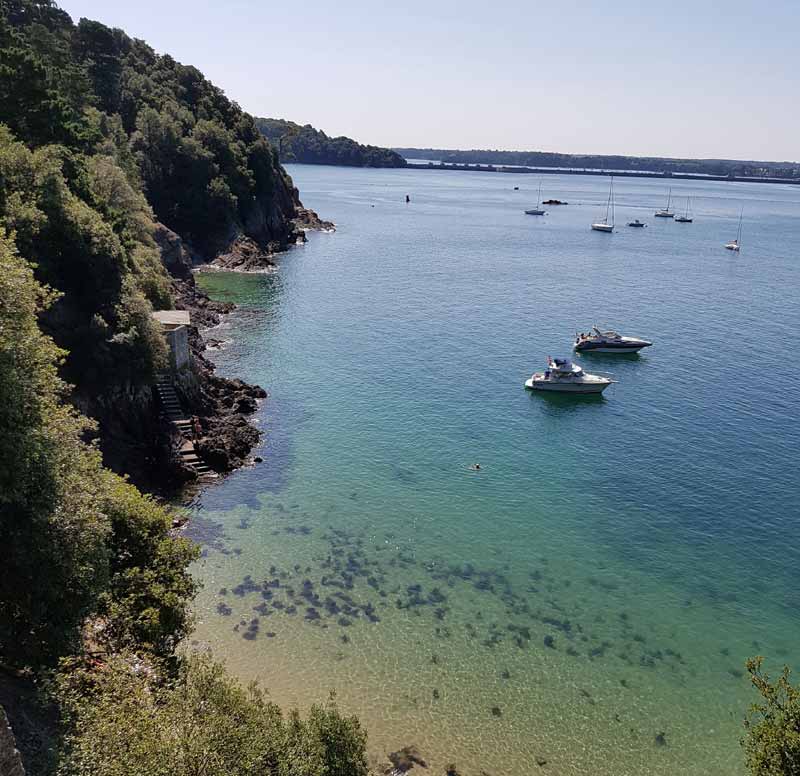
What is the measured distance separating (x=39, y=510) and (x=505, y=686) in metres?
20.2

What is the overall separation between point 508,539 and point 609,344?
41.6 m

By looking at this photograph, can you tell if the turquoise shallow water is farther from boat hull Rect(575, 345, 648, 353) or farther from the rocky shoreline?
the rocky shoreline

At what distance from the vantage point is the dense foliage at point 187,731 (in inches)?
591

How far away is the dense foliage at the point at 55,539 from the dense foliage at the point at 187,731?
189cm

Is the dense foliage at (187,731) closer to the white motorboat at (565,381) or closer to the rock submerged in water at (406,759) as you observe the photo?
the rock submerged in water at (406,759)

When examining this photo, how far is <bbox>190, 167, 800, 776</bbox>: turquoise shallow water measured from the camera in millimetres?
27172

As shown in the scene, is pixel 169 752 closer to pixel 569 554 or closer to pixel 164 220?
pixel 569 554

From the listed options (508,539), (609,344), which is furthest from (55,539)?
(609,344)

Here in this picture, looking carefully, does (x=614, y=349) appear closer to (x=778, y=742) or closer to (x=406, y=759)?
(x=406, y=759)

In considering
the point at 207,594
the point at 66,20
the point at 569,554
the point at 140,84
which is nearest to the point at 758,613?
the point at 569,554

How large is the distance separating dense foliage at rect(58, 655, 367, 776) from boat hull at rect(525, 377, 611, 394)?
46.0 metres

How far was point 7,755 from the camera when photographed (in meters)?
13.3

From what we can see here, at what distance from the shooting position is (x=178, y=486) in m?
42.1

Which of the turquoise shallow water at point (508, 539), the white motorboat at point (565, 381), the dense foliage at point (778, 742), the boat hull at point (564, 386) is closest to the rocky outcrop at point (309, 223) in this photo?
the turquoise shallow water at point (508, 539)
